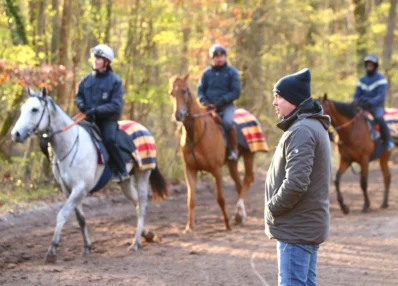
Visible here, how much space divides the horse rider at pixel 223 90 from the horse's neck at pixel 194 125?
72cm

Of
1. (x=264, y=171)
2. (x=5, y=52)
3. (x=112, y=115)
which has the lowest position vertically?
(x=264, y=171)

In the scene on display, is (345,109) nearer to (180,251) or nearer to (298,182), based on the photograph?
(180,251)

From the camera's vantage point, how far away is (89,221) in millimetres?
12562

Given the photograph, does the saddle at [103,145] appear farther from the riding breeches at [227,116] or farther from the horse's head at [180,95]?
the riding breeches at [227,116]

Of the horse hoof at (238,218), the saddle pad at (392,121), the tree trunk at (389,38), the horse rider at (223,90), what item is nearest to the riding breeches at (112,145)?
the horse rider at (223,90)

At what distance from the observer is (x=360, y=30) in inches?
990

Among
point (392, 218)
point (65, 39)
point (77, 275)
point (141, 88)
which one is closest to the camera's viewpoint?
point (77, 275)

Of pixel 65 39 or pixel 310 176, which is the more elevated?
pixel 65 39

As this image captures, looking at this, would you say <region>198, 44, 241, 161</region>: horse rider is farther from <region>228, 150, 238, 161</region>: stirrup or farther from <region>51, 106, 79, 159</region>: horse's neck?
<region>51, 106, 79, 159</region>: horse's neck

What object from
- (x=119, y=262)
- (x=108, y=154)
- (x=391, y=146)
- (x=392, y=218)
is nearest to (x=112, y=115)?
(x=108, y=154)

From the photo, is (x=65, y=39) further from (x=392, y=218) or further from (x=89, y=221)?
(x=392, y=218)

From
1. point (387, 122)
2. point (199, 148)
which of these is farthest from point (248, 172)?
point (387, 122)

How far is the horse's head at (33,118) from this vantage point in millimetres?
8867

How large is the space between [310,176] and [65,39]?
1208 centimetres
